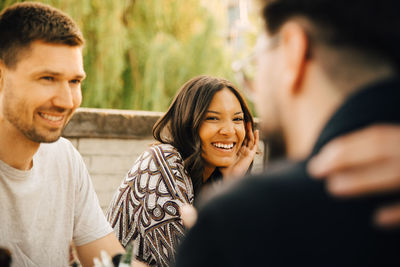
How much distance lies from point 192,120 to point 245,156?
1.65 feet

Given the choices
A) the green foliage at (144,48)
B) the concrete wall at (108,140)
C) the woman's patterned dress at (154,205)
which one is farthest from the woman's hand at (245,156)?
the green foliage at (144,48)

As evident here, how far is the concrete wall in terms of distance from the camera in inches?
137

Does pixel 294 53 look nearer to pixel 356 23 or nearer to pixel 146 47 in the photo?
pixel 356 23

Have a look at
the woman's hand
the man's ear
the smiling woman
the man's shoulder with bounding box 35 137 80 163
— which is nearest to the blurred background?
the woman's hand

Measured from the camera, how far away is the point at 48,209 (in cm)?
174

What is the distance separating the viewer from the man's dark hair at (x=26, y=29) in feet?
5.38

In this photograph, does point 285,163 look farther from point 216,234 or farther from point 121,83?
point 121,83

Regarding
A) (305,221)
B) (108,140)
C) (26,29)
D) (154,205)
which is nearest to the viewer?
(305,221)

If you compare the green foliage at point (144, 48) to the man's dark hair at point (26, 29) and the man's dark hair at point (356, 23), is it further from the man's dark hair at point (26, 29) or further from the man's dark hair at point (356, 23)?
the man's dark hair at point (356, 23)

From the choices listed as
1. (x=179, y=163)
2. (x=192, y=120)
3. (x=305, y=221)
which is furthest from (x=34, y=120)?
(x=305, y=221)

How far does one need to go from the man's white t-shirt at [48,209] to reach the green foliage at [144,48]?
5.29m

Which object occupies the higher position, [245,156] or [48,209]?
[245,156]

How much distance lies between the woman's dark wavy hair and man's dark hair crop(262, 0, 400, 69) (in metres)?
1.94

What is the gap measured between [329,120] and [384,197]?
5.7 inches
